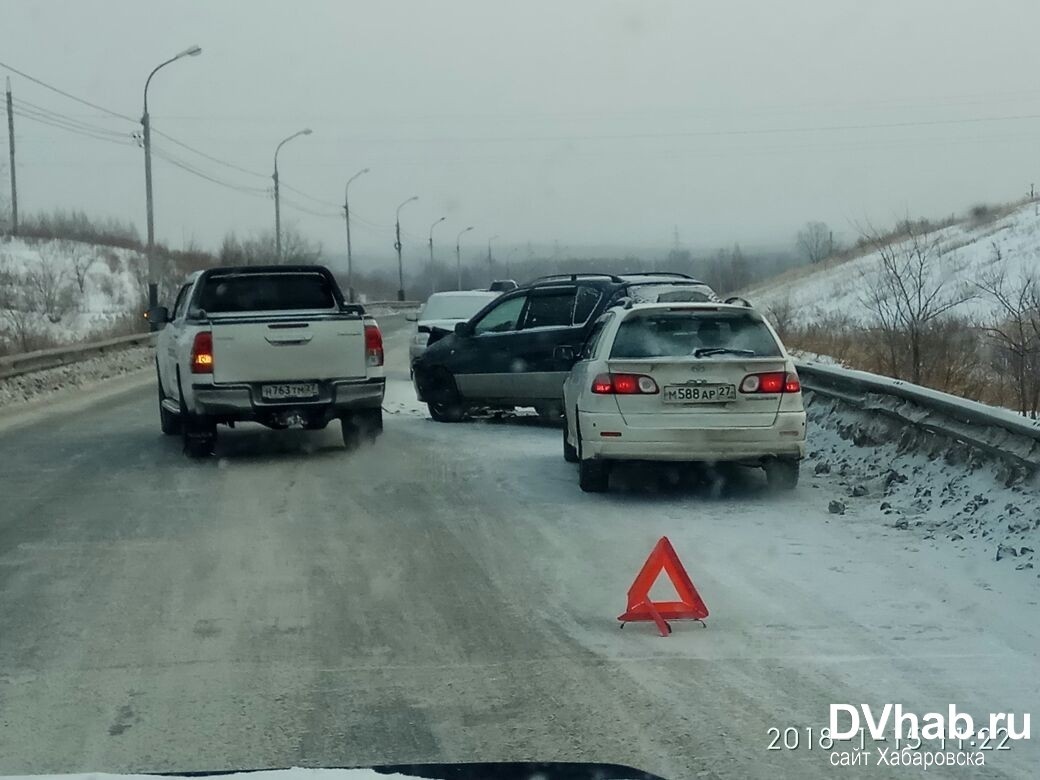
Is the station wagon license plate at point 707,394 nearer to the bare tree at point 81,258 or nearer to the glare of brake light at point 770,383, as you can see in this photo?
the glare of brake light at point 770,383

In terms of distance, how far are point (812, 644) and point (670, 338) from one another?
4.87 meters

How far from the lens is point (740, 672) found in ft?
19.5

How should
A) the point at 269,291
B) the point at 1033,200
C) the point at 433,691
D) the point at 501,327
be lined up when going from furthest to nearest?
the point at 1033,200 → the point at 501,327 → the point at 269,291 → the point at 433,691

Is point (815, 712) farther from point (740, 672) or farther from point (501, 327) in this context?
point (501, 327)

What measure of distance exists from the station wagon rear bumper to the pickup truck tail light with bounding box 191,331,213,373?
14.7 ft

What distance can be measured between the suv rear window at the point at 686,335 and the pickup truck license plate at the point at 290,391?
12.7ft

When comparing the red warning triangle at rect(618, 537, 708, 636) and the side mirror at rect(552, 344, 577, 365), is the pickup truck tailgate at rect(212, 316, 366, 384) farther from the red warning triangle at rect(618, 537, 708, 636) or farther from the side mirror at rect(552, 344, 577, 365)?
the red warning triangle at rect(618, 537, 708, 636)

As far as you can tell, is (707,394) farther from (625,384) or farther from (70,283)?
→ (70,283)

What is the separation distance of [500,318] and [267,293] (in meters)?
3.06

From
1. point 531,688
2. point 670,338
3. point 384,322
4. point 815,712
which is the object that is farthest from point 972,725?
point 384,322

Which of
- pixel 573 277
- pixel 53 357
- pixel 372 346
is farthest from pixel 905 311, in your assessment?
pixel 53 357

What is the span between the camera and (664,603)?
6918mm

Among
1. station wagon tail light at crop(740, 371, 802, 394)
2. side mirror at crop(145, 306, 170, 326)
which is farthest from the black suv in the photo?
station wagon tail light at crop(740, 371, 802, 394)

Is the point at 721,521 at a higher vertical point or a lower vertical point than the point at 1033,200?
lower
